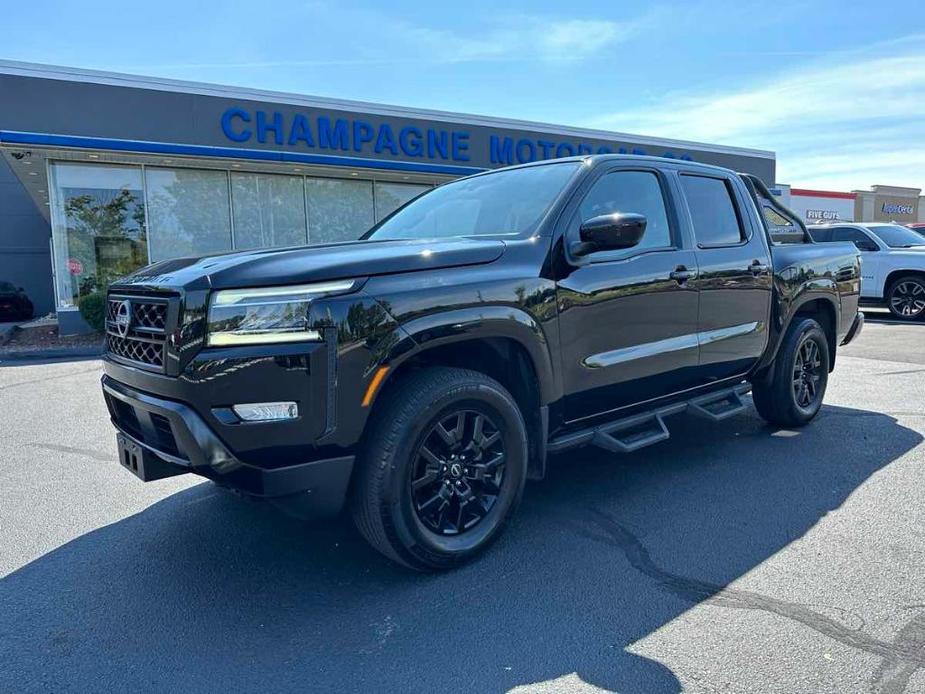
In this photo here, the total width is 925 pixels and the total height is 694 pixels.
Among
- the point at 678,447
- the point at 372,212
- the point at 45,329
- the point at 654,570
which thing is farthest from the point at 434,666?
the point at 372,212

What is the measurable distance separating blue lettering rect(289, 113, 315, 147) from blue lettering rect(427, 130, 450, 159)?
11.4 ft

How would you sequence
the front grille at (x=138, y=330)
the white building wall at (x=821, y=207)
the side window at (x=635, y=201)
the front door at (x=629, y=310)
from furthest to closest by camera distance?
1. the white building wall at (x=821, y=207)
2. the side window at (x=635, y=201)
3. the front door at (x=629, y=310)
4. the front grille at (x=138, y=330)

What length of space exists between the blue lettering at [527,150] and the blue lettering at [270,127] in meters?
7.20

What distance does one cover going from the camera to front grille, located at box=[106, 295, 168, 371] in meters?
2.78

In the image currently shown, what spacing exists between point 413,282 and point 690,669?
1.80m

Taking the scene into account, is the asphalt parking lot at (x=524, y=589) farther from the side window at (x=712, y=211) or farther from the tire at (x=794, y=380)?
the side window at (x=712, y=211)

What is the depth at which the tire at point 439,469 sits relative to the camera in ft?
9.20

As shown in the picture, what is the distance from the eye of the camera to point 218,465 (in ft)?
8.52

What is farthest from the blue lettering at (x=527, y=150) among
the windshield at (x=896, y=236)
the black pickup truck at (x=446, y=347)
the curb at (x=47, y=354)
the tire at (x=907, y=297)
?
the black pickup truck at (x=446, y=347)

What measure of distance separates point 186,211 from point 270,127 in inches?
129

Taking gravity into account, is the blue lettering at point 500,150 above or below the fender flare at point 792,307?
above

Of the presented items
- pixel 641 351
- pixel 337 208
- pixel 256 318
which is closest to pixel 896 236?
pixel 641 351

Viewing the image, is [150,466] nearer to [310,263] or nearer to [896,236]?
[310,263]

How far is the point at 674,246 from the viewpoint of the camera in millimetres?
4121
